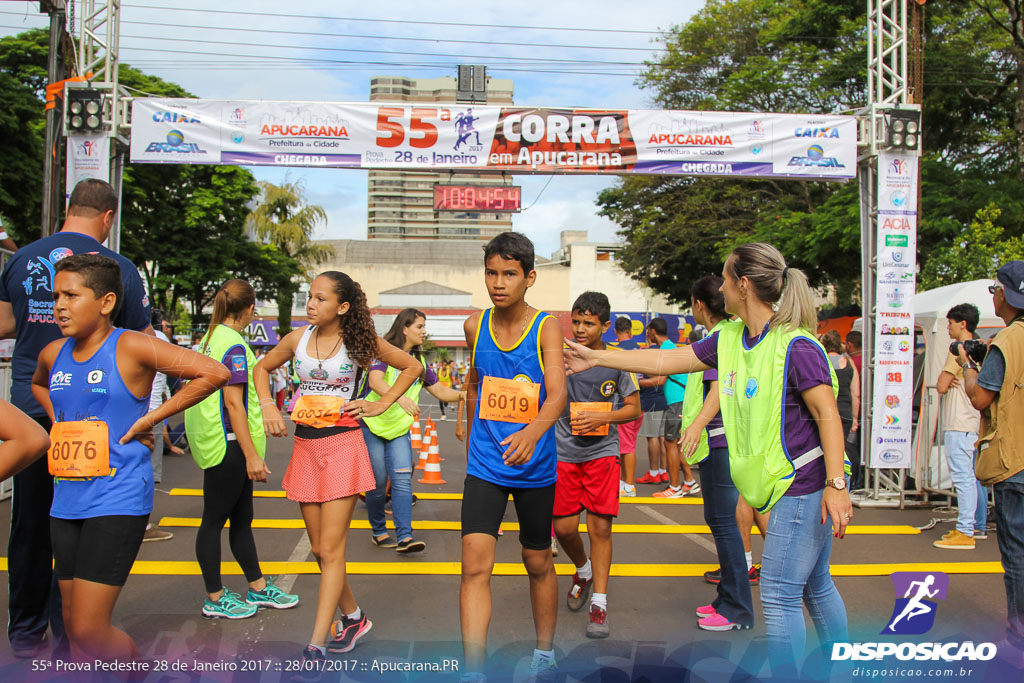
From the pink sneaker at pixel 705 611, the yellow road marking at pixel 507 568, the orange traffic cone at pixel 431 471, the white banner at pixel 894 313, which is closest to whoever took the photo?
the pink sneaker at pixel 705 611

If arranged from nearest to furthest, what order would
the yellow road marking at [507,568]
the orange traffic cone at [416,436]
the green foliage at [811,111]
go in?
1. the yellow road marking at [507,568]
2. the orange traffic cone at [416,436]
3. the green foliage at [811,111]

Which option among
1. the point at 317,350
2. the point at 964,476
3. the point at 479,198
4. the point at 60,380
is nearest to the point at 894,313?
the point at 964,476

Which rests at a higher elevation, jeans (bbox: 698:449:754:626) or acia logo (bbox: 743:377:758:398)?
acia logo (bbox: 743:377:758:398)

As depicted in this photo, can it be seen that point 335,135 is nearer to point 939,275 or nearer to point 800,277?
point 800,277

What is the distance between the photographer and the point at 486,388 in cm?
348

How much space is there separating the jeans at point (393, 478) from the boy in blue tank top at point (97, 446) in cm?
299

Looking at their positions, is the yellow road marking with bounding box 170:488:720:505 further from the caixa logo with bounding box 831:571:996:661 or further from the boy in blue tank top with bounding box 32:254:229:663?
the boy in blue tank top with bounding box 32:254:229:663

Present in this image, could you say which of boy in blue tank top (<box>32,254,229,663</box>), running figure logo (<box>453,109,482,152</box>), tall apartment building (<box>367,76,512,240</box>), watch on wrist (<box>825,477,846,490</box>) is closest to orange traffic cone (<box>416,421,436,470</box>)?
tall apartment building (<box>367,76,512,240</box>)

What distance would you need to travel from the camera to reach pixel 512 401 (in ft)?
11.2

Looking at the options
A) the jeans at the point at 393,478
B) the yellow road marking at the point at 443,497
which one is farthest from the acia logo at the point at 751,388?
the yellow road marking at the point at 443,497

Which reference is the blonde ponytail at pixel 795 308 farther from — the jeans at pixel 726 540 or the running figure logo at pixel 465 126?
the running figure logo at pixel 465 126

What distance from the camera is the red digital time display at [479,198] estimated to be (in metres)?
8.75

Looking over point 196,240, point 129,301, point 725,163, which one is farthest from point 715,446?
point 196,240

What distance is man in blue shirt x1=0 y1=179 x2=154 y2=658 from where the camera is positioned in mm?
3441
